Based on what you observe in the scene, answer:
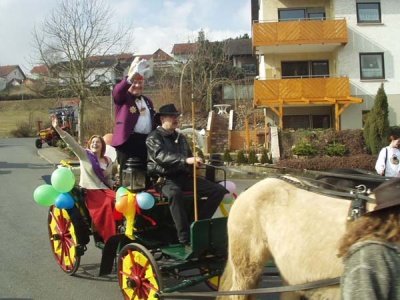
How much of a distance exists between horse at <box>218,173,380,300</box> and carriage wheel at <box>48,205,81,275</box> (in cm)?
277

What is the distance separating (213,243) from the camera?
447cm

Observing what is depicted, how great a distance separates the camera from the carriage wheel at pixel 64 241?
5840 millimetres

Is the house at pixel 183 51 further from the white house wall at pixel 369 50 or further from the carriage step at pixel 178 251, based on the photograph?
the carriage step at pixel 178 251

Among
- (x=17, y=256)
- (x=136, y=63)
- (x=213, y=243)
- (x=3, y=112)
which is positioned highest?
(x=3, y=112)

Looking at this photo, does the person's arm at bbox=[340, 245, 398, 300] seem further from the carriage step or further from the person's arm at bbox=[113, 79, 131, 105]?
the person's arm at bbox=[113, 79, 131, 105]

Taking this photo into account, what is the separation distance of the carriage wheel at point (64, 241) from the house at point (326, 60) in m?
18.8

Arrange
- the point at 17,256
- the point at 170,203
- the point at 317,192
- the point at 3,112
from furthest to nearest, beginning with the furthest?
the point at 3,112 → the point at 17,256 → the point at 170,203 → the point at 317,192

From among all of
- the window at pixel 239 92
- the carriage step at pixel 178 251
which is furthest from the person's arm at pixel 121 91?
the window at pixel 239 92

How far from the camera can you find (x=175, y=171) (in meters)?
4.85

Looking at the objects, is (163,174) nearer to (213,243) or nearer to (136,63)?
(213,243)

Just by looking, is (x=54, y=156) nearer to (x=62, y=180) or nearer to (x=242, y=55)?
(x=62, y=180)

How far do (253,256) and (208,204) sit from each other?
1643 mm

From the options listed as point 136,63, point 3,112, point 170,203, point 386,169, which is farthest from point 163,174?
point 3,112

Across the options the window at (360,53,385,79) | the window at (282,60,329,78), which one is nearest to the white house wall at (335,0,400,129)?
the window at (360,53,385,79)
